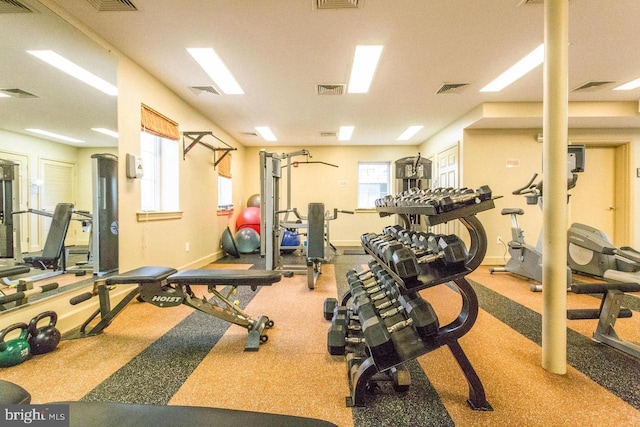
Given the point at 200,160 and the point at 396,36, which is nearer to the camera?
the point at 396,36

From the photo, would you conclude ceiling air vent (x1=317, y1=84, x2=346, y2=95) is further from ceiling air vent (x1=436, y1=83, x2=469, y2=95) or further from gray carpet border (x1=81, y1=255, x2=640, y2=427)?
gray carpet border (x1=81, y1=255, x2=640, y2=427)

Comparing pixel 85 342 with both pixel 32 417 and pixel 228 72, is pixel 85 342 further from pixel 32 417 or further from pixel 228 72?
pixel 228 72

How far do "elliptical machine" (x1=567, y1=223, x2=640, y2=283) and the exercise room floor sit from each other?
0.96m

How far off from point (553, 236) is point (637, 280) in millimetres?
751

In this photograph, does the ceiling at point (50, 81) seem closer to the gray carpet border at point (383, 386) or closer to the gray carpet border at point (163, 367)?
the gray carpet border at point (163, 367)

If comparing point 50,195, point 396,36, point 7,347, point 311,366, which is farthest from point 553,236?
point 50,195

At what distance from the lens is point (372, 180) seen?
742cm

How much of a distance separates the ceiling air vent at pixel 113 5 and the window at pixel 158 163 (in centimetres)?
107

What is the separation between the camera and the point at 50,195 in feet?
7.66

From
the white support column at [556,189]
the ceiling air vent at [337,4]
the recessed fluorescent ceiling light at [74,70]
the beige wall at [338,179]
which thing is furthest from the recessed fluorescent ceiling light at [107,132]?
the beige wall at [338,179]

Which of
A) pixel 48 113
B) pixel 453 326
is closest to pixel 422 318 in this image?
pixel 453 326

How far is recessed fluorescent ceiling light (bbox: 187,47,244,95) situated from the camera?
114 inches

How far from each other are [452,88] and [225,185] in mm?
4448

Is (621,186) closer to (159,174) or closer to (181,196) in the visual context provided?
(181,196)
